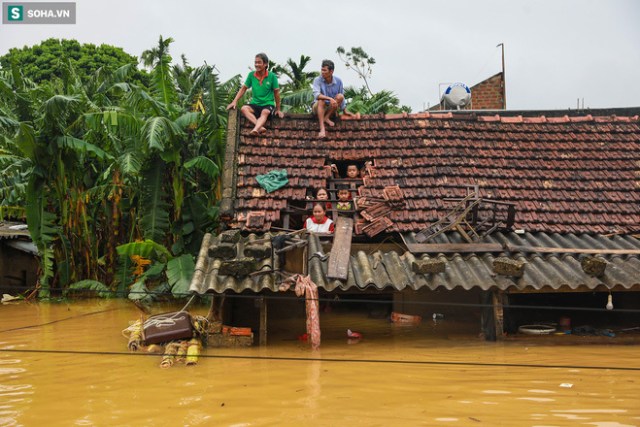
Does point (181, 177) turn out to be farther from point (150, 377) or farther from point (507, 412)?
point (507, 412)

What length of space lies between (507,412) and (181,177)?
9.08 m

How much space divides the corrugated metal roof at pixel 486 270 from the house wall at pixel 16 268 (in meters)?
10.5

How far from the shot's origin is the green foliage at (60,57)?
27.1 meters

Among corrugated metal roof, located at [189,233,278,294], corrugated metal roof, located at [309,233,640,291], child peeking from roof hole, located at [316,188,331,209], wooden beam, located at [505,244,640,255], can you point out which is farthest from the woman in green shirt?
wooden beam, located at [505,244,640,255]

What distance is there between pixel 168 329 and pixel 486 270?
4.13 m

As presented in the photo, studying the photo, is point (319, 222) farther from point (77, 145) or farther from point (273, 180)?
point (77, 145)

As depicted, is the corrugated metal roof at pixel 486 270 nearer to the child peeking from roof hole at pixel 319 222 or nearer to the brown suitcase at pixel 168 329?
the child peeking from roof hole at pixel 319 222

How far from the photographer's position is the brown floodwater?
481 centimetres

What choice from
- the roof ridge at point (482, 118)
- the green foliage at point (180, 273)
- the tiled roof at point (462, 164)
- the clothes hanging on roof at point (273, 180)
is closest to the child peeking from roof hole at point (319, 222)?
the tiled roof at point (462, 164)

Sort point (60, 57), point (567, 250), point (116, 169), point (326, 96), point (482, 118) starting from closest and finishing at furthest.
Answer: point (567, 250)
point (326, 96)
point (482, 118)
point (116, 169)
point (60, 57)

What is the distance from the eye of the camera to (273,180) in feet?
31.2

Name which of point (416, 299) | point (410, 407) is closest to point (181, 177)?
point (416, 299)

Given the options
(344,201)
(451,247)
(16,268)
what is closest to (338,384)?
(451,247)

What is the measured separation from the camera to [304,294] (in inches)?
287
